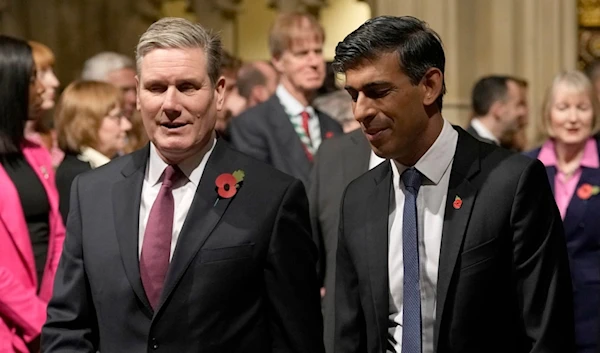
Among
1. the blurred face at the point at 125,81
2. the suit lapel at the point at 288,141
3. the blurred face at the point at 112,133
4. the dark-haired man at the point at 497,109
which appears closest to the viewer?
the blurred face at the point at 112,133

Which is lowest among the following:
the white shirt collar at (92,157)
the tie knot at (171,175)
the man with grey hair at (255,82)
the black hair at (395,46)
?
the man with grey hair at (255,82)

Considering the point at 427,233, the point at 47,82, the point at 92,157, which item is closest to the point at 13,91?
the point at 92,157

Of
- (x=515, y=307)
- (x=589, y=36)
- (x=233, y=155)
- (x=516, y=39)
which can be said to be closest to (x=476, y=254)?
(x=515, y=307)

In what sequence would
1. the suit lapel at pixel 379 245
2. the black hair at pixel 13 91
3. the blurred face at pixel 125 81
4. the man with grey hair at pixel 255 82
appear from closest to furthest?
the suit lapel at pixel 379 245, the black hair at pixel 13 91, the blurred face at pixel 125 81, the man with grey hair at pixel 255 82

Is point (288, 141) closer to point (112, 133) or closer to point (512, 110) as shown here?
point (112, 133)

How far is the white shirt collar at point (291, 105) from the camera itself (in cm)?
593

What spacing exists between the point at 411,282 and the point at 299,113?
2.66 m

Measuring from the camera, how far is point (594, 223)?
18.6ft

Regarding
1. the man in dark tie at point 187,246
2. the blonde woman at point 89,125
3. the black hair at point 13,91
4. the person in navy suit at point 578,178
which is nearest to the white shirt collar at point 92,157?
the blonde woman at point 89,125

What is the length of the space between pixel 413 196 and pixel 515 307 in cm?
40

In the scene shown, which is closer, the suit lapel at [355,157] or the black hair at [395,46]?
the black hair at [395,46]

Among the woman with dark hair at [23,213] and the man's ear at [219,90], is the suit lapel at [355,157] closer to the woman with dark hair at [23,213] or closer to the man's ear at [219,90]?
the woman with dark hair at [23,213]

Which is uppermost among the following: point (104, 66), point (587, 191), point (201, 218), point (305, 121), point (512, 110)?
point (201, 218)

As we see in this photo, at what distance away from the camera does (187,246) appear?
344 cm
